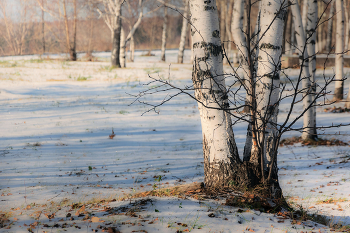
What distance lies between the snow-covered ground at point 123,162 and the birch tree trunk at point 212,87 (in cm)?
61

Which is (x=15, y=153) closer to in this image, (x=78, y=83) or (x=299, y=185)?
(x=299, y=185)

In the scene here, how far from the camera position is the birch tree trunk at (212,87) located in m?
3.41

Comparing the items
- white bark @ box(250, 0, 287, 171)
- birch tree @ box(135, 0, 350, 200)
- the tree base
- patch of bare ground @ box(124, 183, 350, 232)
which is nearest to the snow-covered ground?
patch of bare ground @ box(124, 183, 350, 232)

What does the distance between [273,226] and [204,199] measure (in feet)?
2.70

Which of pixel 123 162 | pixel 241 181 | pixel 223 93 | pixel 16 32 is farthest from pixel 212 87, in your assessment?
pixel 16 32

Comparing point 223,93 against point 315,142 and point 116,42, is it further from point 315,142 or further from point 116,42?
point 116,42

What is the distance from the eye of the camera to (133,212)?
115 inches

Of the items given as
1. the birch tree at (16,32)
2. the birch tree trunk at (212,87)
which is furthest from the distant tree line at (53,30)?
the birch tree trunk at (212,87)

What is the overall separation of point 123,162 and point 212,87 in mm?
3675

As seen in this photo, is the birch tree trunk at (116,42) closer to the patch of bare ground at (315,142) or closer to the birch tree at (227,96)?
the patch of bare ground at (315,142)

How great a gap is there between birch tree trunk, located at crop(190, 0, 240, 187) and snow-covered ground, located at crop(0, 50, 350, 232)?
611 mm

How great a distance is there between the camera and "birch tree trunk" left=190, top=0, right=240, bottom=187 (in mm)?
3408

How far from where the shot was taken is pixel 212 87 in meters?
3.45

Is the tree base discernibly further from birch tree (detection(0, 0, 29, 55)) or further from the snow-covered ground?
birch tree (detection(0, 0, 29, 55))
